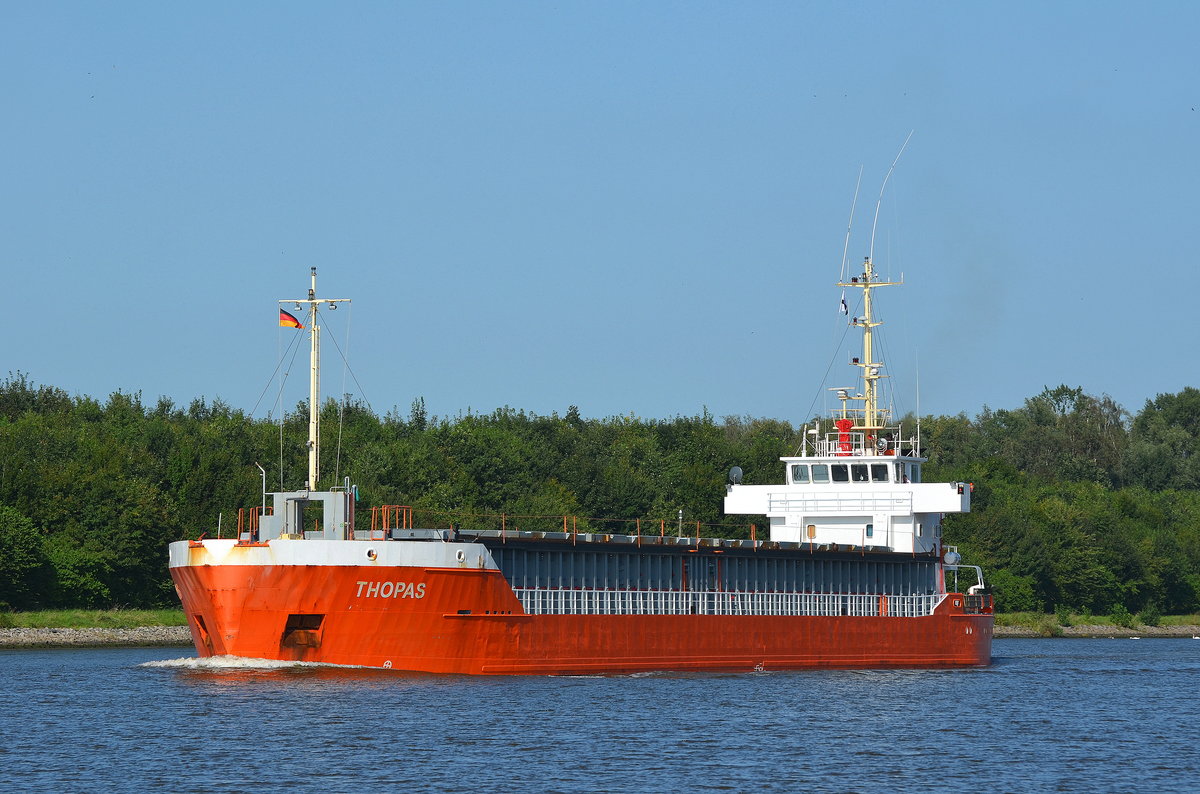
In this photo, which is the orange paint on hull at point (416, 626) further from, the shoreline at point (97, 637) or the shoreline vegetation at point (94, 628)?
the shoreline vegetation at point (94, 628)

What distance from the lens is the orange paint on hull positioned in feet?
→ 167

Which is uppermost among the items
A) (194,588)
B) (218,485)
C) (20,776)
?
(218,485)

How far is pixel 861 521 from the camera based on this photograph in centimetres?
7119

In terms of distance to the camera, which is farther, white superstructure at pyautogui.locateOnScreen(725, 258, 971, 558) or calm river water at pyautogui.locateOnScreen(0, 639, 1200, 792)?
white superstructure at pyautogui.locateOnScreen(725, 258, 971, 558)

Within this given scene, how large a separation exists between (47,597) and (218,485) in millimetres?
14462

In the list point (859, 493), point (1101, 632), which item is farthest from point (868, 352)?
point (1101, 632)

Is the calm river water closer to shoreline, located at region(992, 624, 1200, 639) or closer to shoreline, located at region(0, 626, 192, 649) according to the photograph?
shoreline, located at region(0, 626, 192, 649)

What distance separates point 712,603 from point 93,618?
35593mm

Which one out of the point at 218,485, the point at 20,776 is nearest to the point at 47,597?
the point at 218,485

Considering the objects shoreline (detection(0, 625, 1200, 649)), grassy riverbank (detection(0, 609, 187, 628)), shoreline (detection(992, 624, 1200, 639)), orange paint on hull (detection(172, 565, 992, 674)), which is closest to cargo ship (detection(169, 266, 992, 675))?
orange paint on hull (detection(172, 565, 992, 674))

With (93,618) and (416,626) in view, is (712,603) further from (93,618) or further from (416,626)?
(93,618)

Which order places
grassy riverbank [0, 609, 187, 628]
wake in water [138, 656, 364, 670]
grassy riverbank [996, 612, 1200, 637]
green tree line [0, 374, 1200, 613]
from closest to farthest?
wake in water [138, 656, 364, 670], grassy riverbank [0, 609, 187, 628], green tree line [0, 374, 1200, 613], grassy riverbank [996, 612, 1200, 637]

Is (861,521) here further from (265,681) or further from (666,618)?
(265,681)

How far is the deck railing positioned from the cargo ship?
7cm
